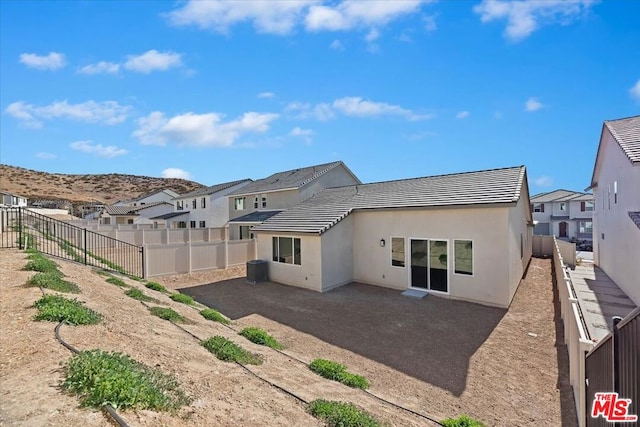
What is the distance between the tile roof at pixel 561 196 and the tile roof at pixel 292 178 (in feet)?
128

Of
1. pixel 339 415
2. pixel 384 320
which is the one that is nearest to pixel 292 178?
pixel 384 320

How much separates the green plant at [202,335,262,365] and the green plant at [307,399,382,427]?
5.95 ft

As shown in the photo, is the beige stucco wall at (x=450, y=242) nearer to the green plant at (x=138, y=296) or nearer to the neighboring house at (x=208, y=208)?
the green plant at (x=138, y=296)

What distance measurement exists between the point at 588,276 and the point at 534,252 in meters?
9.49

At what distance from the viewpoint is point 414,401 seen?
6.19 meters

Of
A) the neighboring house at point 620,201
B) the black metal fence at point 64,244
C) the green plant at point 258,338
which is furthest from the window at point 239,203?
the neighboring house at point 620,201

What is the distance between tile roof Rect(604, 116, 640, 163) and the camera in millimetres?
10391

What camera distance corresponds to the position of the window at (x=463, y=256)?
500 inches

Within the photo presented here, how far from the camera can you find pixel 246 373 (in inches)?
207

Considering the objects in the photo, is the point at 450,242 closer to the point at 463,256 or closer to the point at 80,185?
the point at 463,256

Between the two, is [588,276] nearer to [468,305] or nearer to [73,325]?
[468,305]

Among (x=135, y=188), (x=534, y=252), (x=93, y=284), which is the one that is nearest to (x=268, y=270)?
(x=93, y=284)

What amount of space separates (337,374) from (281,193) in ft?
75.1

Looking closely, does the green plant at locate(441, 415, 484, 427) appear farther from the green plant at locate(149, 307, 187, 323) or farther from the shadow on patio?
the green plant at locate(149, 307, 187, 323)
